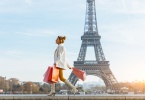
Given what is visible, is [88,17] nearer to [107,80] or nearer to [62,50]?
[107,80]

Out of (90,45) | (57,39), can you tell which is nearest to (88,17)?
(90,45)

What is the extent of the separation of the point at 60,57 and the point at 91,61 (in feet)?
271

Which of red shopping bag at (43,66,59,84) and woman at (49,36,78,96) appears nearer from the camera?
red shopping bag at (43,66,59,84)

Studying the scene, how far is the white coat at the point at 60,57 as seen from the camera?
12.6 m

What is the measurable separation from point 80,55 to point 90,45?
4838 mm

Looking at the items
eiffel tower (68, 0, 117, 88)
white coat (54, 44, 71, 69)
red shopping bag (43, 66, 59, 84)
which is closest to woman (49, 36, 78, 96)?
white coat (54, 44, 71, 69)

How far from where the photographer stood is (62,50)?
1285 cm

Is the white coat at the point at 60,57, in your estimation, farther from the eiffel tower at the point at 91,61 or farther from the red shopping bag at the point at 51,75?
the eiffel tower at the point at 91,61

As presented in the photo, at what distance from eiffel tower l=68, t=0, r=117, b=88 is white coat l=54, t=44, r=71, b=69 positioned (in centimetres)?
7531

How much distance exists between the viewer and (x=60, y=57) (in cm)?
1268

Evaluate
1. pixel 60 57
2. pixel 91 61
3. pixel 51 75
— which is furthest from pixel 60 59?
pixel 91 61

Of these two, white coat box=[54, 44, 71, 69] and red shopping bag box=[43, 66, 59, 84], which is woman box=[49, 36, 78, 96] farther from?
red shopping bag box=[43, 66, 59, 84]

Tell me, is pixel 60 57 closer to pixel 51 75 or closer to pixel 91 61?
pixel 51 75

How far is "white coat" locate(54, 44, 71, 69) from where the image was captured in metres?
12.6
